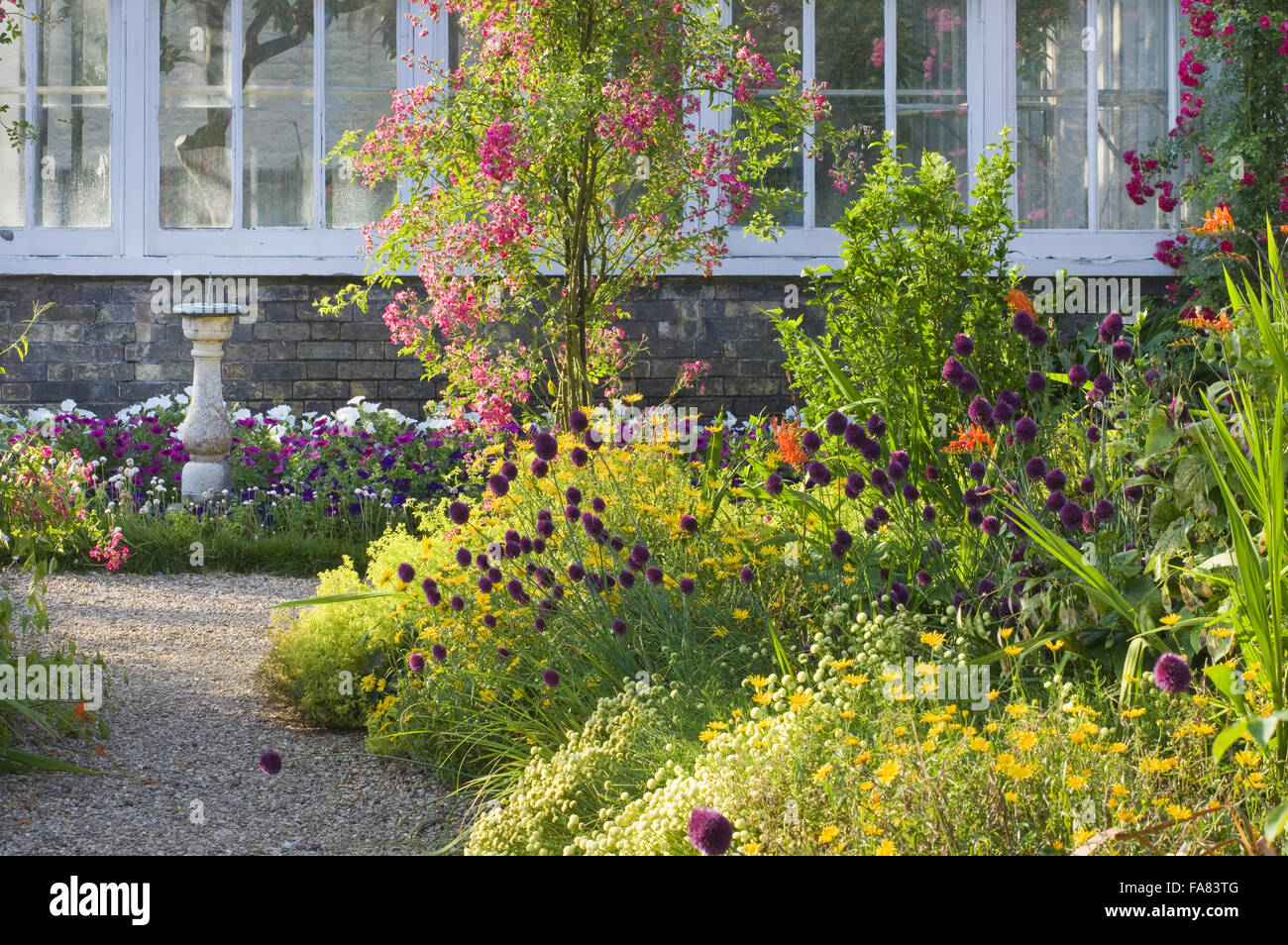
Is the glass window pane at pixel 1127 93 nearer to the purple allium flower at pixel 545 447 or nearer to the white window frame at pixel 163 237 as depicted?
the white window frame at pixel 163 237

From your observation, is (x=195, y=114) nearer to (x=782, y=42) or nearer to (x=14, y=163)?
(x=14, y=163)

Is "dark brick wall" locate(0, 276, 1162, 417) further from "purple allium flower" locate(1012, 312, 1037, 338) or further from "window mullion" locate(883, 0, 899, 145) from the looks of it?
"purple allium flower" locate(1012, 312, 1037, 338)

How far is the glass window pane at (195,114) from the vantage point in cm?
844

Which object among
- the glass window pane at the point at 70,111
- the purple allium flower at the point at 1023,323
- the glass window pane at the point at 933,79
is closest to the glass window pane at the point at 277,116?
the glass window pane at the point at 70,111

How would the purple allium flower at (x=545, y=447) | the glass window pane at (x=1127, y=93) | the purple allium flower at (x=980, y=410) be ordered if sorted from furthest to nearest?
the glass window pane at (x=1127, y=93), the purple allium flower at (x=545, y=447), the purple allium flower at (x=980, y=410)

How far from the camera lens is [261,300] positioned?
837cm

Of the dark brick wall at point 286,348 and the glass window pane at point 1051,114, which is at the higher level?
the glass window pane at point 1051,114

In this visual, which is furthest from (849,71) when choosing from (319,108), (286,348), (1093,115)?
(286,348)

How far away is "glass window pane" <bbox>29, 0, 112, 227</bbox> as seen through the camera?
8.41 meters

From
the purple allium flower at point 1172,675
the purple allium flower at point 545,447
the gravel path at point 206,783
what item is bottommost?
the gravel path at point 206,783

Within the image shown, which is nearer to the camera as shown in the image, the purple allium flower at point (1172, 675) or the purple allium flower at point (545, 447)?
the purple allium flower at point (1172, 675)

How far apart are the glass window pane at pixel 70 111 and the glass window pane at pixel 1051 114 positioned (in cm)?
578

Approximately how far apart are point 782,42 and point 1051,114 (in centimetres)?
181

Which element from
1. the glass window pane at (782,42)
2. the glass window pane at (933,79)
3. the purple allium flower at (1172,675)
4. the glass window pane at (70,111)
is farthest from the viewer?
the glass window pane at (933,79)
